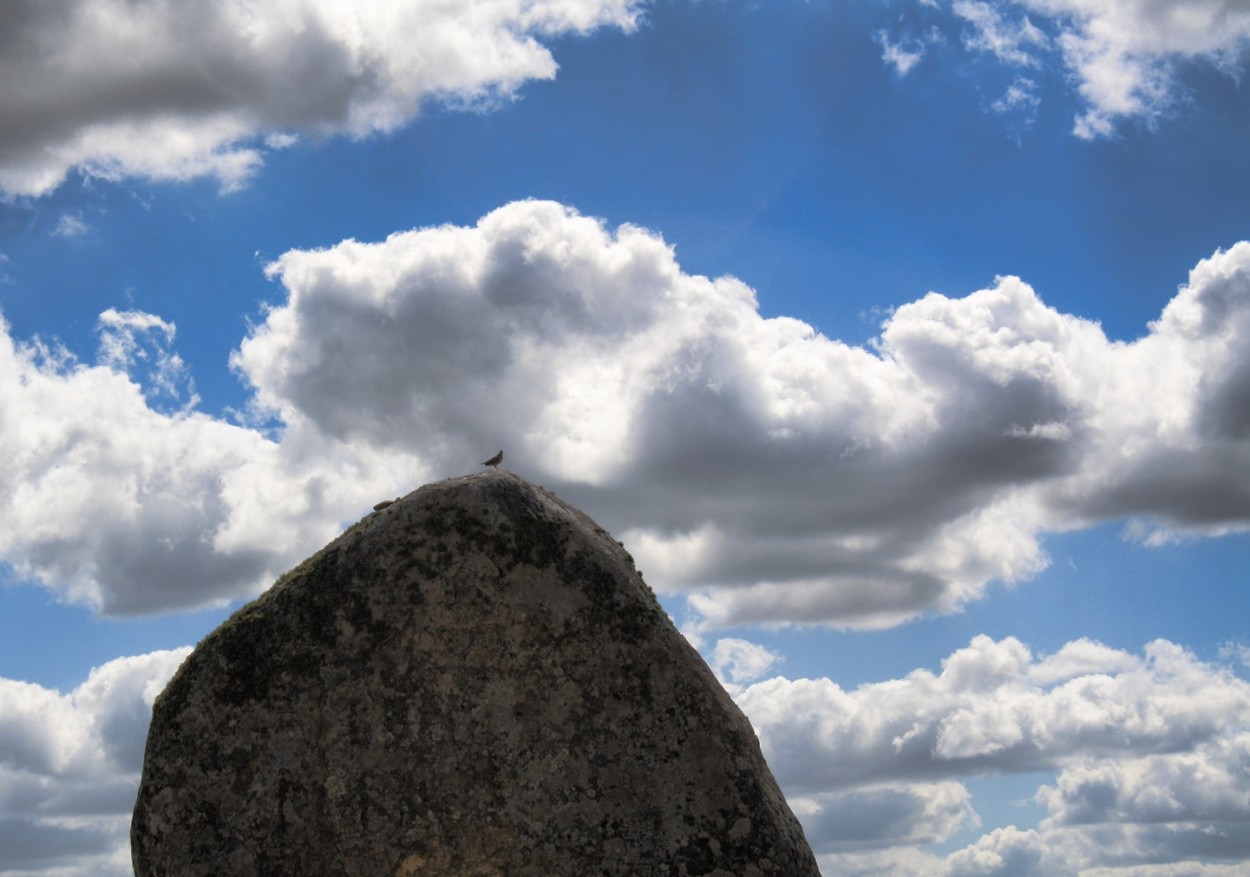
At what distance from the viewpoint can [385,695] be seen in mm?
12781

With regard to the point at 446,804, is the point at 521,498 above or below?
above

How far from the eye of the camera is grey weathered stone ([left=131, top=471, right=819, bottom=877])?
1250cm

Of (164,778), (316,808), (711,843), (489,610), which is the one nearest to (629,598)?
(489,610)

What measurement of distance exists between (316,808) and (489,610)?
2243 mm

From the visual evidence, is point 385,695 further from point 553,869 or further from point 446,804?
point 553,869

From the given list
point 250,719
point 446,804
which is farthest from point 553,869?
point 250,719

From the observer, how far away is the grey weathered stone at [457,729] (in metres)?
12.5

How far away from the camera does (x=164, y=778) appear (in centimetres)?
1291

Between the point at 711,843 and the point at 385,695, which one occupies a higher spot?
the point at 385,695

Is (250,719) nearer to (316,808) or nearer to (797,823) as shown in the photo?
(316,808)

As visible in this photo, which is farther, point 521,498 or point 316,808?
point 521,498

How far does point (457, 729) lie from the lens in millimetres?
12680

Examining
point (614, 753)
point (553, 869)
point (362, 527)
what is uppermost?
point (362, 527)

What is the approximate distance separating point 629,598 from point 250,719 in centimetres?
352
